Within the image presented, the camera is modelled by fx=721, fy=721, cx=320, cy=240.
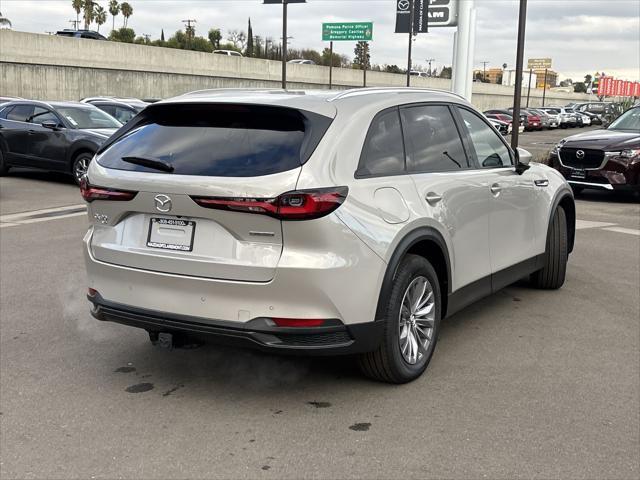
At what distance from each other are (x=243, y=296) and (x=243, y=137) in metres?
0.85

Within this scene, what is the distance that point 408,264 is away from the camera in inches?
162

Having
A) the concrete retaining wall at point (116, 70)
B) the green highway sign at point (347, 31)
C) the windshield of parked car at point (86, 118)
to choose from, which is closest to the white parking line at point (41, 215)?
the windshield of parked car at point (86, 118)

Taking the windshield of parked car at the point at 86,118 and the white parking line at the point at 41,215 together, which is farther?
the windshield of parked car at the point at 86,118

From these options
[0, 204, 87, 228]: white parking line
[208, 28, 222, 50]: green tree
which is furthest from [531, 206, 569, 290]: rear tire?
[208, 28, 222, 50]: green tree

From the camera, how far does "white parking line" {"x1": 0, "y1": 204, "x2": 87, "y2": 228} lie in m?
10.2

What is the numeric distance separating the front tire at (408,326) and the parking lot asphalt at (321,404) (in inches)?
4.7

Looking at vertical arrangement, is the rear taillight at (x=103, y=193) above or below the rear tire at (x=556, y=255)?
above

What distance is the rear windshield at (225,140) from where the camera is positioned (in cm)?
369

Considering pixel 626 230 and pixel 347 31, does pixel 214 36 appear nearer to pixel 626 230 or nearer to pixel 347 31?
pixel 347 31

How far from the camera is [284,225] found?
355 cm

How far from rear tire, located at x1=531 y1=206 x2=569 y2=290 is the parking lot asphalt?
42 cm

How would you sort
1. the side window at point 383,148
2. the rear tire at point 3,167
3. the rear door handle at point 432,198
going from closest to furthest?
the side window at point 383,148, the rear door handle at point 432,198, the rear tire at point 3,167

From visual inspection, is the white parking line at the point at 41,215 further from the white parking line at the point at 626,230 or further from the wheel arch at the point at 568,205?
the white parking line at the point at 626,230

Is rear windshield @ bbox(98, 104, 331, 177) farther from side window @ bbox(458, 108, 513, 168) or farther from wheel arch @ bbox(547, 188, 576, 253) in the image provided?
wheel arch @ bbox(547, 188, 576, 253)
